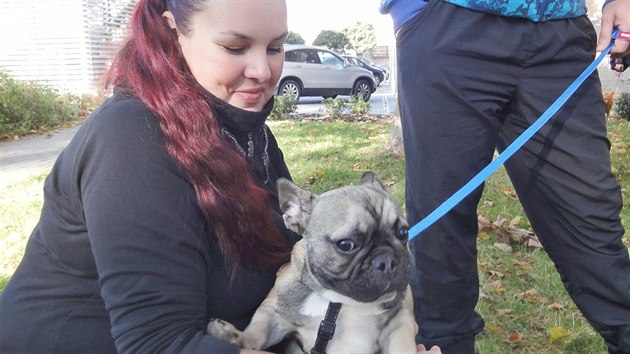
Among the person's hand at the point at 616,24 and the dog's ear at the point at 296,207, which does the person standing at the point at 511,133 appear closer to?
the person's hand at the point at 616,24

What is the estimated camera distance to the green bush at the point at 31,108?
34.6 ft

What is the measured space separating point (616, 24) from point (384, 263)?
1.52m

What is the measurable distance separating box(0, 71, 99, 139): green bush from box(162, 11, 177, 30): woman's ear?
8.75 metres

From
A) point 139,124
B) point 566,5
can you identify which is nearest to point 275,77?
point 139,124

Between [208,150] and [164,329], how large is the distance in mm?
526

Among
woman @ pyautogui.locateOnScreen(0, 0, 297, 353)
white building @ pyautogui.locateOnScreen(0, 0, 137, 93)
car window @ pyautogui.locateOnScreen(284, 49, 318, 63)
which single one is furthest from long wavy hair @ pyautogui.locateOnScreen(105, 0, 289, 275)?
car window @ pyautogui.locateOnScreen(284, 49, 318, 63)

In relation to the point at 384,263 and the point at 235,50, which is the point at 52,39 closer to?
the point at 235,50

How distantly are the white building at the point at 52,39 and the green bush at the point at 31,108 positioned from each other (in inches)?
63.3

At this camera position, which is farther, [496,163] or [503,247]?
[503,247]

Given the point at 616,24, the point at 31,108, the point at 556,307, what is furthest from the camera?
the point at 31,108

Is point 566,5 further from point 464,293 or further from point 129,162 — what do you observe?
point 129,162

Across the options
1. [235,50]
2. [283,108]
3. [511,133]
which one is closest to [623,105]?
[283,108]

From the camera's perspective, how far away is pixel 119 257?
5.28ft

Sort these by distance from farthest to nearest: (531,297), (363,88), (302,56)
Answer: (363,88)
(302,56)
(531,297)
